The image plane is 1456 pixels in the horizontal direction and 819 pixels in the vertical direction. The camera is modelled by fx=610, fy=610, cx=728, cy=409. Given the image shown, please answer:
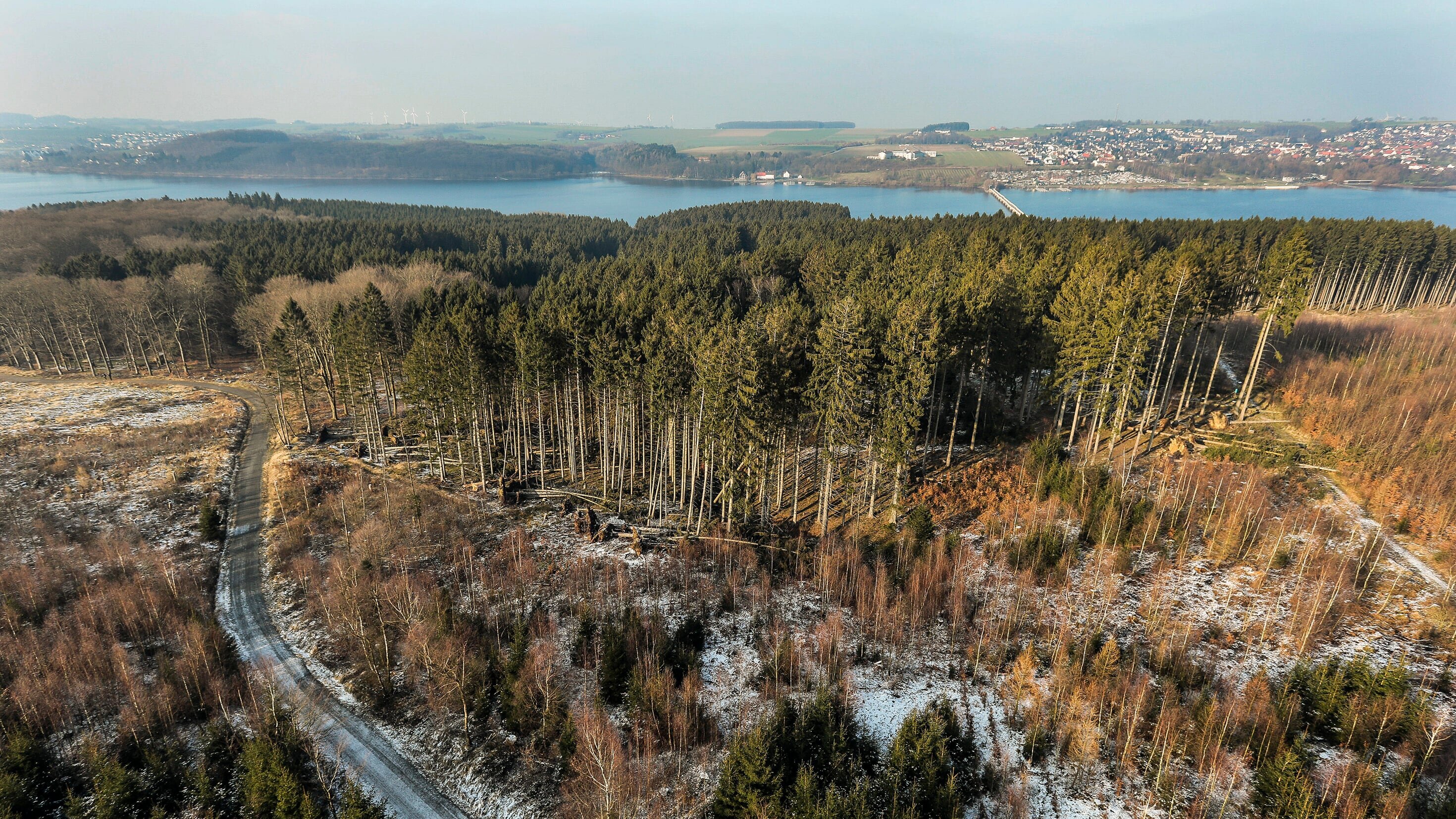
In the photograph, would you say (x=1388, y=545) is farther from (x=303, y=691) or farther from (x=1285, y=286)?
(x=303, y=691)

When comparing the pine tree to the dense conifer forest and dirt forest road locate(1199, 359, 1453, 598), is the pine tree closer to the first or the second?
the dense conifer forest

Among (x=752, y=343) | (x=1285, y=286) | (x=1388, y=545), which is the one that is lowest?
(x=1388, y=545)

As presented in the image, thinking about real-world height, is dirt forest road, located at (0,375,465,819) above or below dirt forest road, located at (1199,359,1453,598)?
below

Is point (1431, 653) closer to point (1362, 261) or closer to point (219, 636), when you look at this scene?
point (219, 636)

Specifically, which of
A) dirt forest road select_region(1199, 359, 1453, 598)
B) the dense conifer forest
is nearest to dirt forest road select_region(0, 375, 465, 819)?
the dense conifer forest

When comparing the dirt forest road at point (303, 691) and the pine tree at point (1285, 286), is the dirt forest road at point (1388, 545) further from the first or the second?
the dirt forest road at point (303, 691)

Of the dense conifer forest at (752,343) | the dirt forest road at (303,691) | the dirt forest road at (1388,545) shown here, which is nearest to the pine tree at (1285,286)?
the dense conifer forest at (752,343)

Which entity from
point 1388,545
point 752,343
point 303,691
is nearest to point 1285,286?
point 1388,545

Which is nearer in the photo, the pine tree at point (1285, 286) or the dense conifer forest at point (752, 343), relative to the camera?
the dense conifer forest at point (752, 343)
